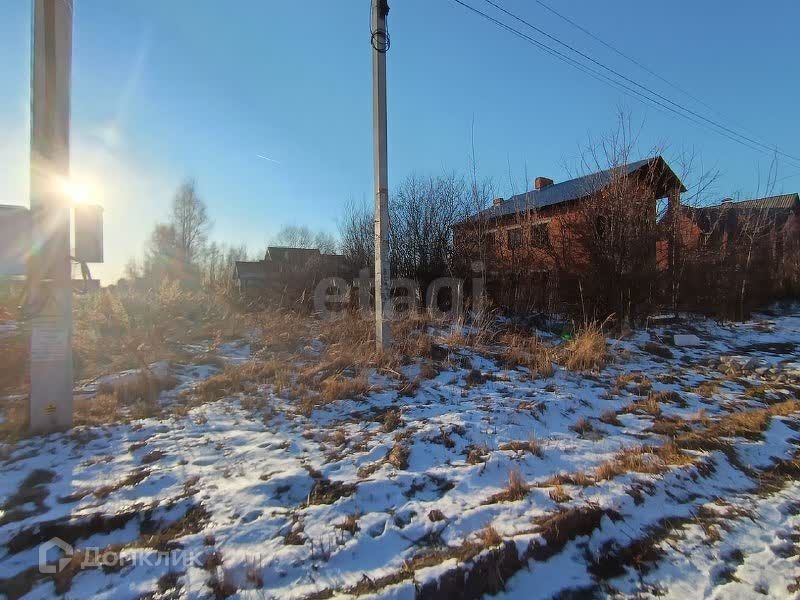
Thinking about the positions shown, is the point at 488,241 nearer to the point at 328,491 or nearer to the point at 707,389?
the point at 707,389

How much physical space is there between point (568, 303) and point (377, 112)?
22.1 feet

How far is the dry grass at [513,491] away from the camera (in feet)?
9.08

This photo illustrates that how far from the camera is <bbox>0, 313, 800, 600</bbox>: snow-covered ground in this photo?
2096mm

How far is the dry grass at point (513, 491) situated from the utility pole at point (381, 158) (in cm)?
340

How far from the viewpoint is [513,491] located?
9.30 ft

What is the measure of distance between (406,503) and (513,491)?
2.41ft

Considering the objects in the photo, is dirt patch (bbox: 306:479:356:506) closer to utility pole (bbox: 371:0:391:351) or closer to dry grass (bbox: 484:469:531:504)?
dry grass (bbox: 484:469:531:504)

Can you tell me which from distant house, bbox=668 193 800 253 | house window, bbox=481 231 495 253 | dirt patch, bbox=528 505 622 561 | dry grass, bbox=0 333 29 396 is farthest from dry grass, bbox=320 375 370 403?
distant house, bbox=668 193 800 253

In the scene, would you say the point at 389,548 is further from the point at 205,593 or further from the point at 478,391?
the point at 478,391

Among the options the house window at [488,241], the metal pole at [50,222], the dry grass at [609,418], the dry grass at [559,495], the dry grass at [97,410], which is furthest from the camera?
the house window at [488,241]

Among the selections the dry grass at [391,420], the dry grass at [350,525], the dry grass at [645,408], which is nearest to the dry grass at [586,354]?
the dry grass at [645,408]

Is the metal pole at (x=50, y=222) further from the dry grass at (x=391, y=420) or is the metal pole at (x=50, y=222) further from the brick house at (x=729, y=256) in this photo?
the brick house at (x=729, y=256)

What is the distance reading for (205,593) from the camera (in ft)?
6.48

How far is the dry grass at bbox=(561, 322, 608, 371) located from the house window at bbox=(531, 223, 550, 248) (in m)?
3.94
